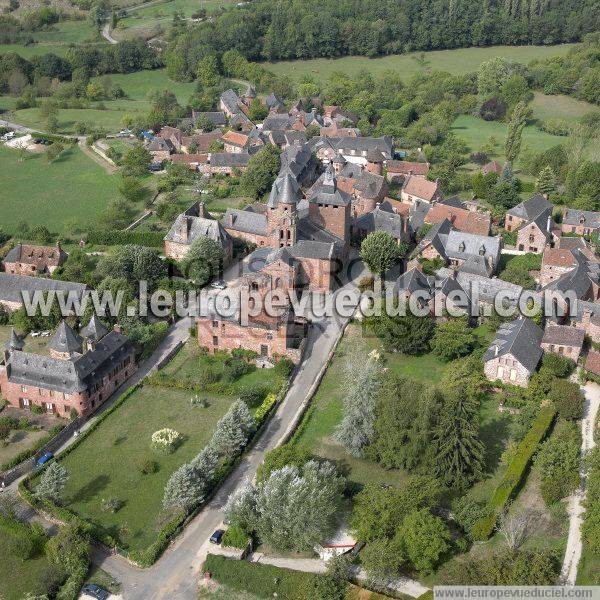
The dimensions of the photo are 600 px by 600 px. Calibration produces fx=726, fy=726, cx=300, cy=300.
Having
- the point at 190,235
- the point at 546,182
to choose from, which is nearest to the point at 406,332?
the point at 190,235

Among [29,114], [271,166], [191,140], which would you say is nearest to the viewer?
[271,166]

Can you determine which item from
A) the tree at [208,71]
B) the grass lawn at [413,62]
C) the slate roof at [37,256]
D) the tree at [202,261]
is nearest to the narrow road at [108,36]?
the tree at [208,71]

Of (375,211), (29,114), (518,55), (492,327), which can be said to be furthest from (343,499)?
(518,55)

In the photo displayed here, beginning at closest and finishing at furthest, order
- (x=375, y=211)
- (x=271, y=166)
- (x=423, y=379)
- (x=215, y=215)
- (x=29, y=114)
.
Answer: (x=423, y=379) < (x=375, y=211) < (x=215, y=215) < (x=271, y=166) < (x=29, y=114)

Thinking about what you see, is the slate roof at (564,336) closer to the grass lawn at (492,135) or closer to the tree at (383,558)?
the tree at (383,558)

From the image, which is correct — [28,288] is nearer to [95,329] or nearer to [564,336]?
[95,329]

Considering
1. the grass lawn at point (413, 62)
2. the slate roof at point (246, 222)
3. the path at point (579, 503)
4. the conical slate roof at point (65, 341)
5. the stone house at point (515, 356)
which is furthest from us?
the grass lawn at point (413, 62)

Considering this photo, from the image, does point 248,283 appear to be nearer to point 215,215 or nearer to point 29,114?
point 215,215

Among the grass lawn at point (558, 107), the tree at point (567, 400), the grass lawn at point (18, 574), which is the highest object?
the tree at point (567, 400)
